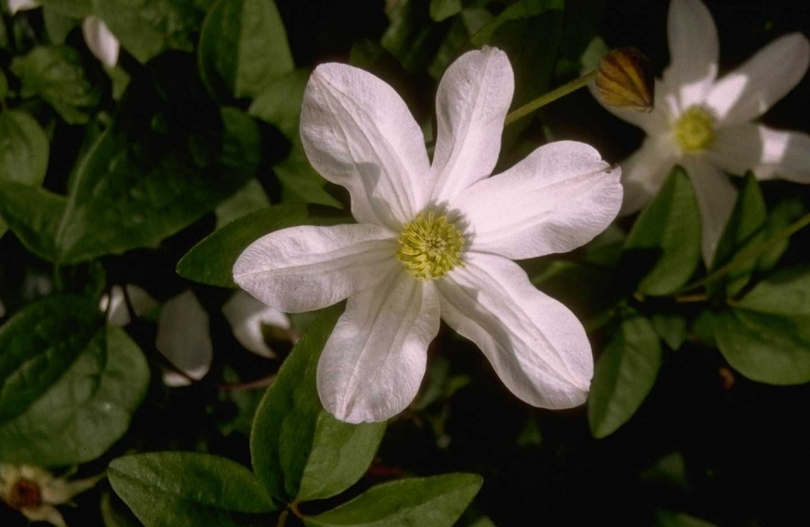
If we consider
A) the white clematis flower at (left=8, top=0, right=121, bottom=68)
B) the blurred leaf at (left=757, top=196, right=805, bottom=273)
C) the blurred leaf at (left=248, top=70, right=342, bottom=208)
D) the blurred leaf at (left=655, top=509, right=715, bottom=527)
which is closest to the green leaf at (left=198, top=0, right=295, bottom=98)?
the blurred leaf at (left=248, top=70, right=342, bottom=208)

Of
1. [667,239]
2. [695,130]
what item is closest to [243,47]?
[667,239]

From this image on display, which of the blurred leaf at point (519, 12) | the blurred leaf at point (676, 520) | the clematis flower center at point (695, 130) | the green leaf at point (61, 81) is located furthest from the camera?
the clematis flower center at point (695, 130)

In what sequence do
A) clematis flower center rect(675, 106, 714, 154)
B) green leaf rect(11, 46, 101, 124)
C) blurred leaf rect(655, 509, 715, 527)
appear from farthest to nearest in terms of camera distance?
1. clematis flower center rect(675, 106, 714, 154)
2. blurred leaf rect(655, 509, 715, 527)
3. green leaf rect(11, 46, 101, 124)

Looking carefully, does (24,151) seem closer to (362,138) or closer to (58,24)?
(58,24)

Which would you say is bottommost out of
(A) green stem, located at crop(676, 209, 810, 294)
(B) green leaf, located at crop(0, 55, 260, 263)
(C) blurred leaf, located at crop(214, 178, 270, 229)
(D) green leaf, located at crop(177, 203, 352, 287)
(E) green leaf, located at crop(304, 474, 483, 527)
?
(E) green leaf, located at crop(304, 474, 483, 527)

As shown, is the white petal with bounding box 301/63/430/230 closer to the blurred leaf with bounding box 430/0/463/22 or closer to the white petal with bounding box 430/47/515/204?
the white petal with bounding box 430/47/515/204

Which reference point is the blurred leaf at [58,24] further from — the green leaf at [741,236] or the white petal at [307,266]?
the green leaf at [741,236]

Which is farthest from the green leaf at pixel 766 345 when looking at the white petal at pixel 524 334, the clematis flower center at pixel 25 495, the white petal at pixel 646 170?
the clematis flower center at pixel 25 495
